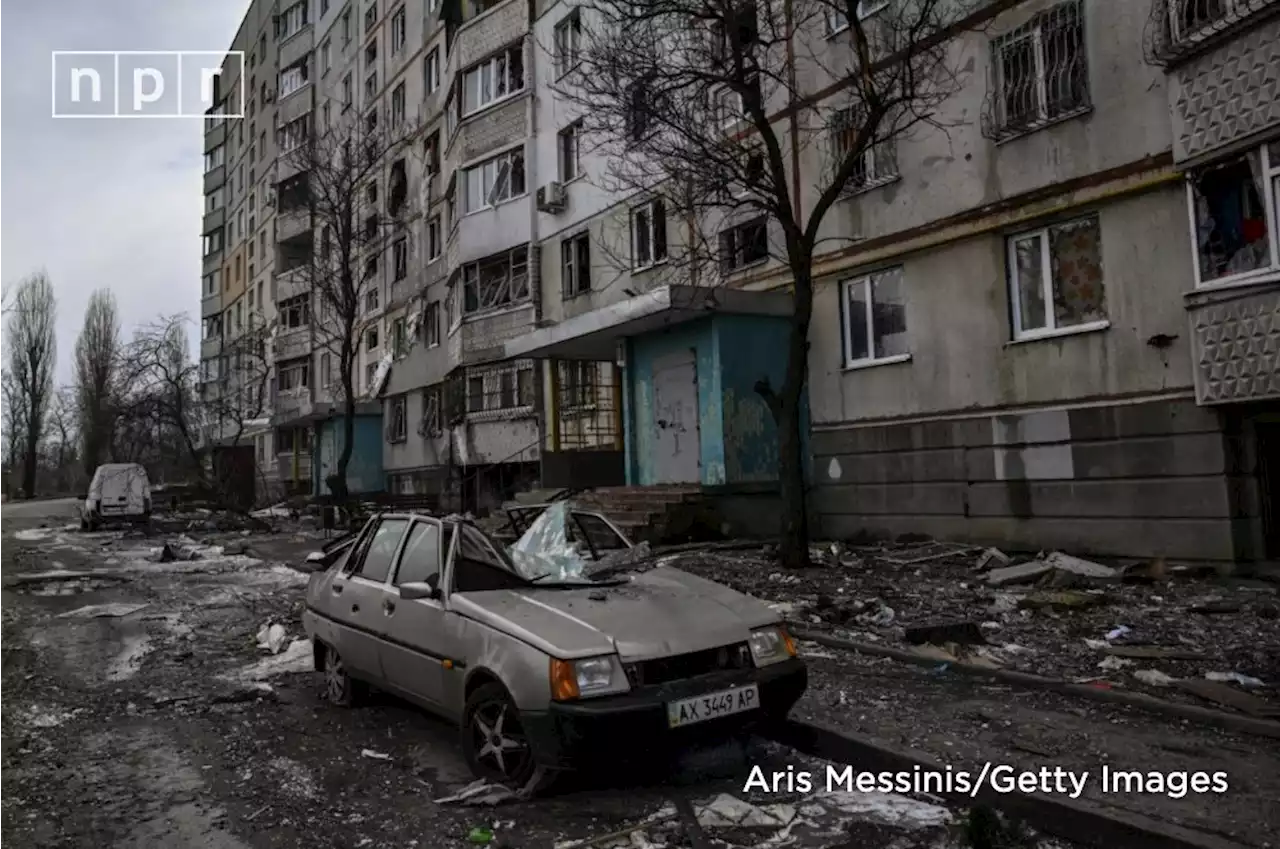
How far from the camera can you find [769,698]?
464cm

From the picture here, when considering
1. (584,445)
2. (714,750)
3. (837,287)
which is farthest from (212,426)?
(714,750)

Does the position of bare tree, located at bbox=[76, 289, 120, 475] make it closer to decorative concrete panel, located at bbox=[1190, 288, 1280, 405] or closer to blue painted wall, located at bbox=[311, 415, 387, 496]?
blue painted wall, located at bbox=[311, 415, 387, 496]

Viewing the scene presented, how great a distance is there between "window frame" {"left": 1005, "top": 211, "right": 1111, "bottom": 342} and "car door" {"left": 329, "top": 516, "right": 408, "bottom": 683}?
29.3 feet

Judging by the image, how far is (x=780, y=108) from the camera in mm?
15914

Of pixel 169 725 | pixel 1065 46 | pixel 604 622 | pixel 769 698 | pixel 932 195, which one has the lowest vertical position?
pixel 169 725

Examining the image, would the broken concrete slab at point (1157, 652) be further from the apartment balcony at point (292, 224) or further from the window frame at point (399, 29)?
the apartment balcony at point (292, 224)

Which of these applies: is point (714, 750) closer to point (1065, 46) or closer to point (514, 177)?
point (1065, 46)

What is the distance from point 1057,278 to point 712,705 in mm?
9466

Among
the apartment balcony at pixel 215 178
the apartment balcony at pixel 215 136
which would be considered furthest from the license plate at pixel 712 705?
the apartment balcony at pixel 215 136

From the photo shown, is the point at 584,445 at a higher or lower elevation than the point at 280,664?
higher

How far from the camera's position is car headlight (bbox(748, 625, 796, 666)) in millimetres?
4746

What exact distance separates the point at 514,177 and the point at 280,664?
59.1ft

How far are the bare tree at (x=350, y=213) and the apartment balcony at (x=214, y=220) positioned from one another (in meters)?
23.7

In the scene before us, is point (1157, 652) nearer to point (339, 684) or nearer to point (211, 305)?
point (339, 684)
